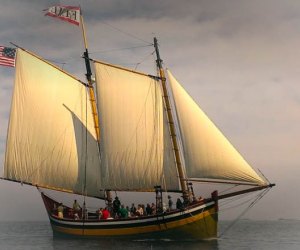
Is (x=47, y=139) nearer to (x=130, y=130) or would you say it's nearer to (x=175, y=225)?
(x=130, y=130)

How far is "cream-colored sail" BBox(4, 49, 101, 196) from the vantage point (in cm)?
4588

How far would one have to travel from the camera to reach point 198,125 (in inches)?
1467

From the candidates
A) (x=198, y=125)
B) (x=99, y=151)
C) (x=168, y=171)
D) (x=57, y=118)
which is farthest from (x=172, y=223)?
(x=57, y=118)

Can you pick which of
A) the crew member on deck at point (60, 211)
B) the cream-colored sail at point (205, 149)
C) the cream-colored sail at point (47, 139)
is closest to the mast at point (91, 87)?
the cream-colored sail at point (47, 139)

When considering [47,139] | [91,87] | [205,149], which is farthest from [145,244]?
[91,87]

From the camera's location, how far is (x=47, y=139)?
4638 cm

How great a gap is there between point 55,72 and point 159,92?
1328 cm

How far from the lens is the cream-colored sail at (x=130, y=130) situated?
4119 centimetres

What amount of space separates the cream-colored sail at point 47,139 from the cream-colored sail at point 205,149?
42.1ft

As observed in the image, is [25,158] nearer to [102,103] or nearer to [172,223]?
[102,103]

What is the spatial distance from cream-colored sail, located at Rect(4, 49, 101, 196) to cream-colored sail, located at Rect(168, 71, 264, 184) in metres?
12.8

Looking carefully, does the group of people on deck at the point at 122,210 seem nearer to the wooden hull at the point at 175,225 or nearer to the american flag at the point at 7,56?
the wooden hull at the point at 175,225

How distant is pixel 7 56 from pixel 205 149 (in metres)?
23.9

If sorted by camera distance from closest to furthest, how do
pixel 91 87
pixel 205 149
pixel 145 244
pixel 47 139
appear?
pixel 205 149 < pixel 145 244 < pixel 47 139 < pixel 91 87
